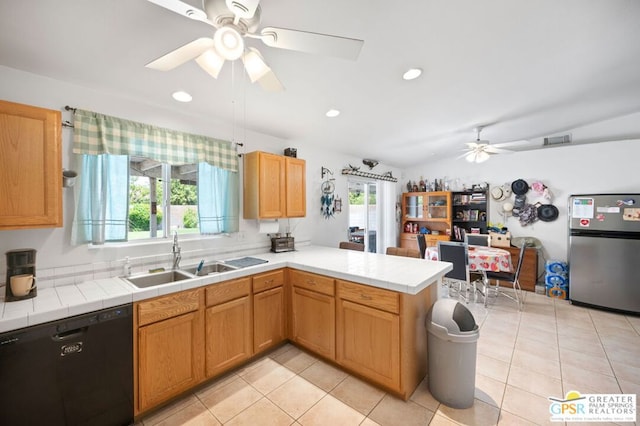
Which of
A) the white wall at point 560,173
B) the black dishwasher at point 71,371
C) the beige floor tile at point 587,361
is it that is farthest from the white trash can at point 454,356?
the white wall at point 560,173

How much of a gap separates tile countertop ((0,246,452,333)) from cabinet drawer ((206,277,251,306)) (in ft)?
0.17

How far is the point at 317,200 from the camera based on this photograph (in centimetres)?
395

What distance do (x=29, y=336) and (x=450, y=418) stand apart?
2.51m

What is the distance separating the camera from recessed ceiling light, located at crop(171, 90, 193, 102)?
2.20m

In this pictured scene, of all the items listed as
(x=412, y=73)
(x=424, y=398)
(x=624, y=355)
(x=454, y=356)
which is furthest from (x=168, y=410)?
(x=624, y=355)

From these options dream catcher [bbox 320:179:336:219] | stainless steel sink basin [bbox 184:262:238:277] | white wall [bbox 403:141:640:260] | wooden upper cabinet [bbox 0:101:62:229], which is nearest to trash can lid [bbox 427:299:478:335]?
stainless steel sink basin [bbox 184:262:238:277]

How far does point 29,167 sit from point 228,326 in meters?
1.69

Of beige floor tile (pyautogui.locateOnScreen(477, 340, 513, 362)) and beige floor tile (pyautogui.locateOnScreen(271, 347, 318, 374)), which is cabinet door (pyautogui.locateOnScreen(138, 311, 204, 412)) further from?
beige floor tile (pyautogui.locateOnScreen(477, 340, 513, 362))

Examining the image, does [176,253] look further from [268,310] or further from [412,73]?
[412,73]

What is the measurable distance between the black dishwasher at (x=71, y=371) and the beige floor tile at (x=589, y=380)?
3.28 meters

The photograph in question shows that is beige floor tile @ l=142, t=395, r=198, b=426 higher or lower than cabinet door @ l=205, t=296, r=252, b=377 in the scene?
lower

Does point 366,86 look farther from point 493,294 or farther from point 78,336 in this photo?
point 493,294

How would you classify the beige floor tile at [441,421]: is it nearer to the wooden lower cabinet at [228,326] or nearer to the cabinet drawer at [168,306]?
the wooden lower cabinet at [228,326]

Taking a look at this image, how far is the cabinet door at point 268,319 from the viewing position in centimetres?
235
